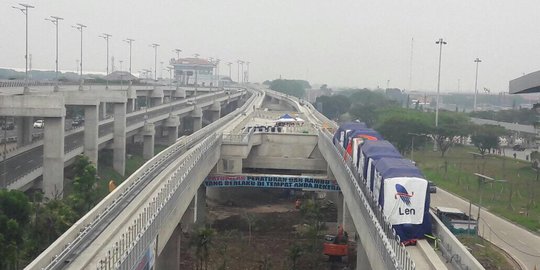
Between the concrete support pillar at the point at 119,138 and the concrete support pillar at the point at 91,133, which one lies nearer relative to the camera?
the concrete support pillar at the point at 91,133

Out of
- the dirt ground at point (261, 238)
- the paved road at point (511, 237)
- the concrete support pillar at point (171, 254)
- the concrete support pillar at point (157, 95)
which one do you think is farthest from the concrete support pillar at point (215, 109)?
the concrete support pillar at point (171, 254)

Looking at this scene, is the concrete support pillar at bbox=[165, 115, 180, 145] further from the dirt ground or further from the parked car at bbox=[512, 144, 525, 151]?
the parked car at bbox=[512, 144, 525, 151]

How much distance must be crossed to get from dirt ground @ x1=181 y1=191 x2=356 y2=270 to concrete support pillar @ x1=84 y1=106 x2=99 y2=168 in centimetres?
1054

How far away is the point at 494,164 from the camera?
66938 mm

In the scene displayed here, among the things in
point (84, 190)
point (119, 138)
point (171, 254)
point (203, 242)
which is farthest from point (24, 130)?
point (203, 242)

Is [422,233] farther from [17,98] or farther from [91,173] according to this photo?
[17,98]

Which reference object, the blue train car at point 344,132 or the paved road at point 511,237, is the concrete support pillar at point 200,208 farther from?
the paved road at point 511,237

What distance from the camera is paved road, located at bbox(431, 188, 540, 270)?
1212 inches

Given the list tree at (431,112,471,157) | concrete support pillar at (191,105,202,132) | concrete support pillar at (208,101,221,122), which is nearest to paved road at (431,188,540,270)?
tree at (431,112,471,157)

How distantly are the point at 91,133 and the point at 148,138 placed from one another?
20.8m

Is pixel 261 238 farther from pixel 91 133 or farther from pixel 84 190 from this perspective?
pixel 91 133

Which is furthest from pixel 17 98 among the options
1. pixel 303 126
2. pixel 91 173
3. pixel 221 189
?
pixel 303 126

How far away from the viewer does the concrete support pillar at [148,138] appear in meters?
69.9

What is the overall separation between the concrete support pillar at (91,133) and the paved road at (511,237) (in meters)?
26.9
